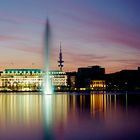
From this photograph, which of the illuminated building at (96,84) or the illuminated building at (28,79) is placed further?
the illuminated building at (96,84)

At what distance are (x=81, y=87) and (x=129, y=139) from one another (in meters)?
155

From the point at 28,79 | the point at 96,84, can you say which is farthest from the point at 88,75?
the point at 28,79

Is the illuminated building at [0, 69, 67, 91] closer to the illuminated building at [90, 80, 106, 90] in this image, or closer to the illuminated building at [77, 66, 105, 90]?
the illuminated building at [77, 66, 105, 90]

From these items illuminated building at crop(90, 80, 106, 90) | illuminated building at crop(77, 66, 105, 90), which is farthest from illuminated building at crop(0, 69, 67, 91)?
illuminated building at crop(90, 80, 106, 90)

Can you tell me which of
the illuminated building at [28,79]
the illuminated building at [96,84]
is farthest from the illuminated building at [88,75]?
the illuminated building at [28,79]

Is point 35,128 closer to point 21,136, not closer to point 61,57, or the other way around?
point 21,136

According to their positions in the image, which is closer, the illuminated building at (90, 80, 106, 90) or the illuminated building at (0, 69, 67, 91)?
the illuminated building at (0, 69, 67, 91)

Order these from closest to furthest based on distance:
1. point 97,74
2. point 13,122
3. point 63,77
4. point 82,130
Answer: point 82,130 → point 13,122 → point 63,77 → point 97,74

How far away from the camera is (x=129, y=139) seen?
764 inches

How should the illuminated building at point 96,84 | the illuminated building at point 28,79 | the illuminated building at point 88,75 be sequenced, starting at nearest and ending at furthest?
the illuminated building at point 28,79 < the illuminated building at point 96,84 < the illuminated building at point 88,75

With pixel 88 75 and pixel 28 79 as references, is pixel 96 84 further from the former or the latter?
pixel 28 79

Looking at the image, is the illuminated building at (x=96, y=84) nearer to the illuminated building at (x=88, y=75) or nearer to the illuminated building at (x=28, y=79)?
the illuminated building at (x=88, y=75)

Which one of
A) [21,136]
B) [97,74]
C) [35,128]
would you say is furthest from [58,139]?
[97,74]

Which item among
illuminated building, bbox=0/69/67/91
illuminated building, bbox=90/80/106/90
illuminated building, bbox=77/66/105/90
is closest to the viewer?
illuminated building, bbox=0/69/67/91
